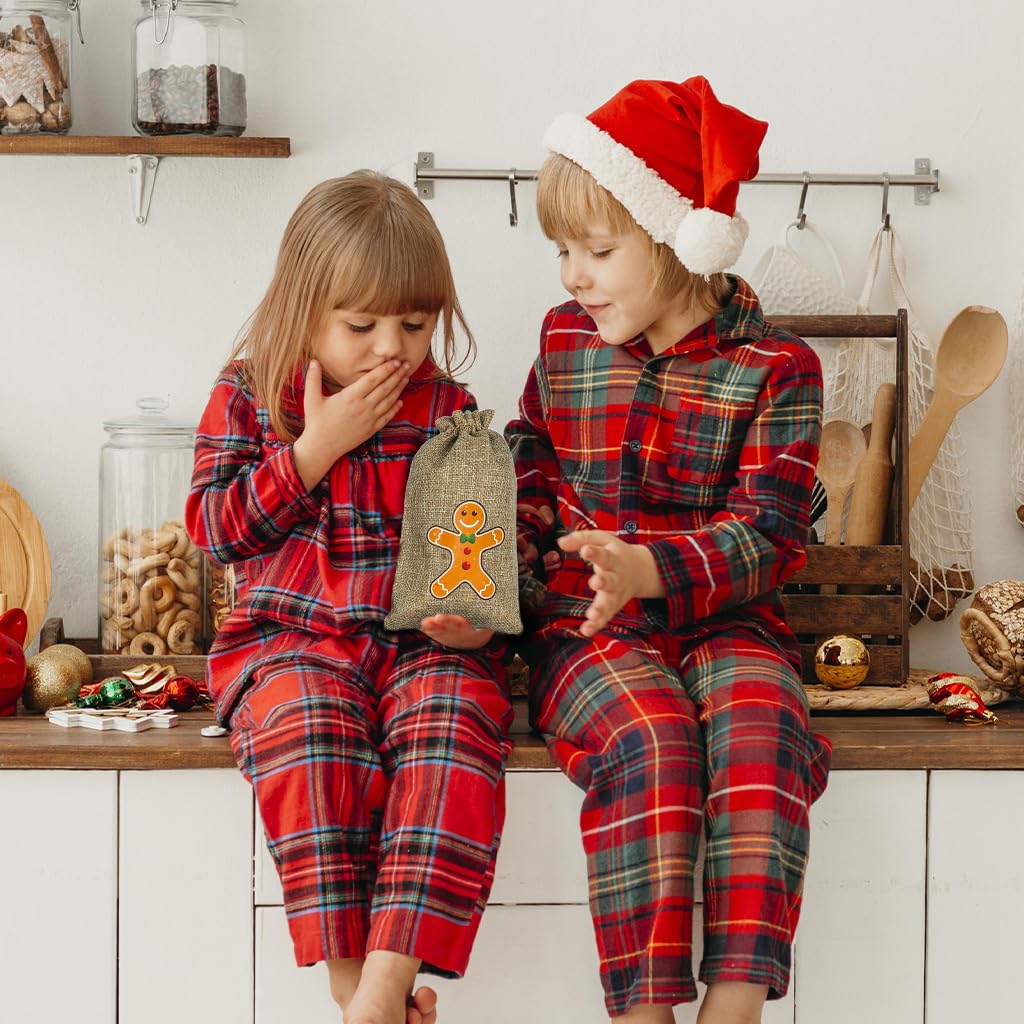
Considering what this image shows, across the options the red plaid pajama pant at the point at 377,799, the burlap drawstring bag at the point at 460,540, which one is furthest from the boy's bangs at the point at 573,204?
the red plaid pajama pant at the point at 377,799

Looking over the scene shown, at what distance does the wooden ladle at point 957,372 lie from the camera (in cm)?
147

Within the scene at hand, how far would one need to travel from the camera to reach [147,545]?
139 cm

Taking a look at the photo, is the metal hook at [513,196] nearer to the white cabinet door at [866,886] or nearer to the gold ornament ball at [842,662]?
the gold ornament ball at [842,662]

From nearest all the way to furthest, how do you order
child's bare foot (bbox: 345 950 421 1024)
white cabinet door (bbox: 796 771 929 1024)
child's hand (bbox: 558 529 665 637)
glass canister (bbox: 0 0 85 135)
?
child's bare foot (bbox: 345 950 421 1024), child's hand (bbox: 558 529 665 637), white cabinet door (bbox: 796 771 929 1024), glass canister (bbox: 0 0 85 135)

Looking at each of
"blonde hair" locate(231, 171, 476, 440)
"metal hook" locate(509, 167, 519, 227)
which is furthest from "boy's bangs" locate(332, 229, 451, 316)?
"metal hook" locate(509, 167, 519, 227)

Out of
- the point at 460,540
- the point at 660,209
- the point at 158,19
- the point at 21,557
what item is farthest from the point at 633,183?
the point at 21,557

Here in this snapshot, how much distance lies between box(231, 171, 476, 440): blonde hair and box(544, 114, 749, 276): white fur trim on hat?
16cm

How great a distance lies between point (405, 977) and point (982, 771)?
54cm

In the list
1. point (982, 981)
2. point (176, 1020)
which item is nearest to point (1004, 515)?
point (982, 981)

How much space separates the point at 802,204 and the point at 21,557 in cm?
98

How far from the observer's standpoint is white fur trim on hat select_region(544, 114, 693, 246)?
1.17m

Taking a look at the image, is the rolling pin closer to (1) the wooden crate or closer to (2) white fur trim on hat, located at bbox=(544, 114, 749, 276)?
(1) the wooden crate

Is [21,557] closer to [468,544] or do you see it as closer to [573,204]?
[468,544]

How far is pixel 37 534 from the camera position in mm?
1468
